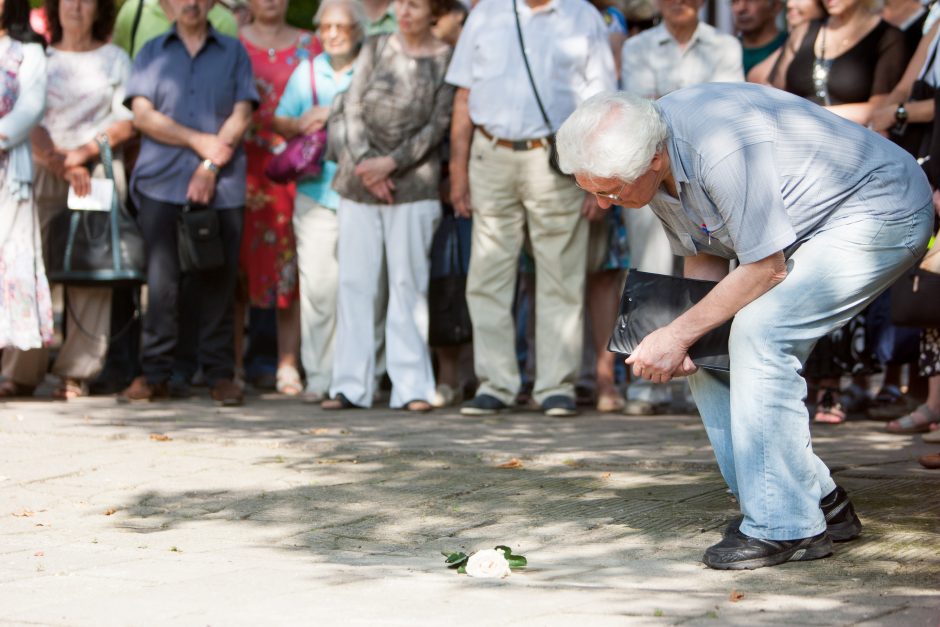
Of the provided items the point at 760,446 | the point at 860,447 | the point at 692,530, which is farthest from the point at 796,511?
the point at 860,447

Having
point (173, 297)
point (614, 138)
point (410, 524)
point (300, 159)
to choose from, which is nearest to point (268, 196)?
point (300, 159)

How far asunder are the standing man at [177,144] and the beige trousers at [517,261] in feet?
4.78

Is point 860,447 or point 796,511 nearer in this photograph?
point 796,511

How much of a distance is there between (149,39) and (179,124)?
0.67 meters

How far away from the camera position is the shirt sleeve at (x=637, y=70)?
26.4 feet

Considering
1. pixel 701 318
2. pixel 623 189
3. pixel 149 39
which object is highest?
pixel 149 39

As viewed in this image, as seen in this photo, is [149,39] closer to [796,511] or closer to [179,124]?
[179,124]

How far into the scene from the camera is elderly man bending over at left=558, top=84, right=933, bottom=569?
4.22 meters

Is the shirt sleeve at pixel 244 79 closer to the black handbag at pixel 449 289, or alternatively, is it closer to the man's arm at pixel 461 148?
the man's arm at pixel 461 148

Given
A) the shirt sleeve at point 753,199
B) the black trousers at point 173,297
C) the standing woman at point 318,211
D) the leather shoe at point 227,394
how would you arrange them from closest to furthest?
1. the shirt sleeve at point 753,199
2. the leather shoe at point 227,394
3. the black trousers at point 173,297
4. the standing woman at point 318,211

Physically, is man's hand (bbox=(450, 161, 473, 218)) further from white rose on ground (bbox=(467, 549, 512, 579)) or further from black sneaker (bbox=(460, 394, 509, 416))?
white rose on ground (bbox=(467, 549, 512, 579))

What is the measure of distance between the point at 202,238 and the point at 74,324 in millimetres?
1033

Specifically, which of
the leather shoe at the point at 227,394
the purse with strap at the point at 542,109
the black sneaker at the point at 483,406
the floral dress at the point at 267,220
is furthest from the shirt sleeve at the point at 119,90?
the black sneaker at the point at 483,406

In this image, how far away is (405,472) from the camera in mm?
6066
